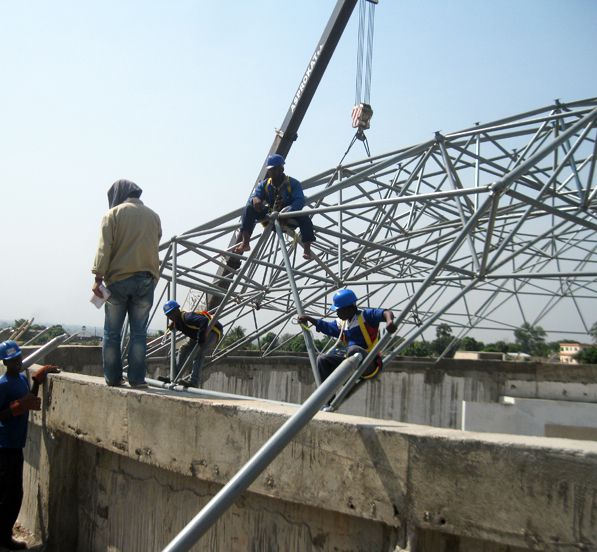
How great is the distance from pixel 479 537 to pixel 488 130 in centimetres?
770

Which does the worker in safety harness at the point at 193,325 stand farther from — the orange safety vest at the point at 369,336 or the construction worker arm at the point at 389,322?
the construction worker arm at the point at 389,322

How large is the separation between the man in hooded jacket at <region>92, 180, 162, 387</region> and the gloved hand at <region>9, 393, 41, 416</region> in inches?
41.6

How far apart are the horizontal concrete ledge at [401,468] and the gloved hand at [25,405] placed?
190 cm

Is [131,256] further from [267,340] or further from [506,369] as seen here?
[506,369]

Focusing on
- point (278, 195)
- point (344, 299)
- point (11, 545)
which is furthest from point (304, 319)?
point (11, 545)

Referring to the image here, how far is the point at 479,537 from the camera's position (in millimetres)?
3316

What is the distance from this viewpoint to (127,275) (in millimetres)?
6203

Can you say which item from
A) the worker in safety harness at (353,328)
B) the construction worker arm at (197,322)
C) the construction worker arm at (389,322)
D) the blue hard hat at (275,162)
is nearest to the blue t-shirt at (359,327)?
the worker in safety harness at (353,328)

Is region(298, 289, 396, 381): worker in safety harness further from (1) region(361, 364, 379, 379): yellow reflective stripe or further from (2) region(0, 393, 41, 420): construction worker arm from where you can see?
(2) region(0, 393, 41, 420): construction worker arm

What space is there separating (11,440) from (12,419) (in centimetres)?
21

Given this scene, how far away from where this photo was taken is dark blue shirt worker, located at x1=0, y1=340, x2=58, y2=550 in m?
6.53

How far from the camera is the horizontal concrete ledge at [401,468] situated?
3.13m

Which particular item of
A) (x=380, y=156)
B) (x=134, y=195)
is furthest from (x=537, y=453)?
(x=380, y=156)

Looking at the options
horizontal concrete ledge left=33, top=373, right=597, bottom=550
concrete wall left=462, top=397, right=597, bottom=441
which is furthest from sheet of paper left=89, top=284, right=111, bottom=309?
concrete wall left=462, top=397, right=597, bottom=441
